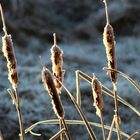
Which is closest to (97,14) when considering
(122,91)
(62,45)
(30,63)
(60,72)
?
(62,45)

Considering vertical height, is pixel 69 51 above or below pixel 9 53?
above

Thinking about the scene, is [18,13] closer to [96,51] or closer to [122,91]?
[96,51]

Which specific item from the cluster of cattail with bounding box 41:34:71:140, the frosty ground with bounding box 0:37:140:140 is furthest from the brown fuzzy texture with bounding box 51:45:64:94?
the frosty ground with bounding box 0:37:140:140

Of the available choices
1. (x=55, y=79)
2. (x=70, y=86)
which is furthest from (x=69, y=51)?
(x=55, y=79)

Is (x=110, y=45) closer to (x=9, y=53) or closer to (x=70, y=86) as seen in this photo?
(x=9, y=53)

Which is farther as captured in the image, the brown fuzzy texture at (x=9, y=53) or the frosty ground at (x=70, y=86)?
the frosty ground at (x=70, y=86)

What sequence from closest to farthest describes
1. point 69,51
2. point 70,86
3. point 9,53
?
point 9,53 → point 70,86 → point 69,51

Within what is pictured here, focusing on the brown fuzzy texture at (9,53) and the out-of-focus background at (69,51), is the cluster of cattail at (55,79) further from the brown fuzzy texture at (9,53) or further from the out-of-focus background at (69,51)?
the out-of-focus background at (69,51)

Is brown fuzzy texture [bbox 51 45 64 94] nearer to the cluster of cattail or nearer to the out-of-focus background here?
the cluster of cattail

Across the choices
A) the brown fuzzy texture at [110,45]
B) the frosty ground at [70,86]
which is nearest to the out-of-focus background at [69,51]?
the frosty ground at [70,86]

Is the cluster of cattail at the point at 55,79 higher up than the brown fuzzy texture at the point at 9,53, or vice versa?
the brown fuzzy texture at the point at 9,53
